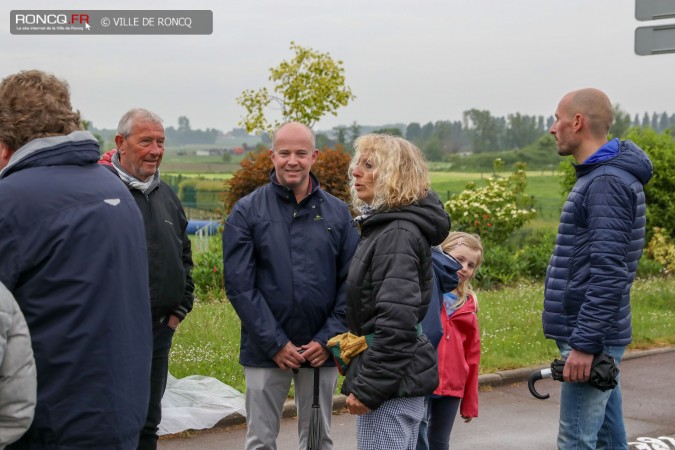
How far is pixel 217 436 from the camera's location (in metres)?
6.74

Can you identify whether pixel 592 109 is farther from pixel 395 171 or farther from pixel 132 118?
pixel 132 118

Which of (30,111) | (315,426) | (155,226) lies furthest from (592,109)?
(30,111)

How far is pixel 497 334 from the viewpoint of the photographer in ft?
32.6

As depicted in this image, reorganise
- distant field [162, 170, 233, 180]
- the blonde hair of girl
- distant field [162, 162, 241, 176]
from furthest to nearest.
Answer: distant field [162, 162, 241, 176] < distant field [162, 170, 233, 180] < the blonde hair of girl

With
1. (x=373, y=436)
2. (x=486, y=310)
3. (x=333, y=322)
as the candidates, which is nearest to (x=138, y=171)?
(x=333, y=322)

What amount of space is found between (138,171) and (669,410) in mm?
5158

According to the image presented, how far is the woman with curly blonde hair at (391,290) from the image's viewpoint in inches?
145

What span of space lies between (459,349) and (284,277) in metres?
1.05

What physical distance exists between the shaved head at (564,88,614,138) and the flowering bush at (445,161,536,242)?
12.0 metres

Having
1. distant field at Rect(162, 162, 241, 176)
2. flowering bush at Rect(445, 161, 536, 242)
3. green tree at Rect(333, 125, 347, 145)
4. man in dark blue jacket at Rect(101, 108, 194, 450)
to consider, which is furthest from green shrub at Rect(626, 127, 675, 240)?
Answer: distant field at Rect(162, 162, 241, 176)

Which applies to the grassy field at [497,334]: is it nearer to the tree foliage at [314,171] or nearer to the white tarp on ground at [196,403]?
the white tarp on ground at [196,403]

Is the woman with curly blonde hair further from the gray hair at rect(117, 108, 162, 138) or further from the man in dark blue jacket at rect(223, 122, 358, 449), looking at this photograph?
the gray hair at rect(117, 108, 162, 138)

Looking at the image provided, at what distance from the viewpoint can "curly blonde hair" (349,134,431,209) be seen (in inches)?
151

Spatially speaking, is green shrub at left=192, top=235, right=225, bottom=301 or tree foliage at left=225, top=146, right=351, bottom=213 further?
tree foliage at left=225, top=146, right=351, bottom=213
